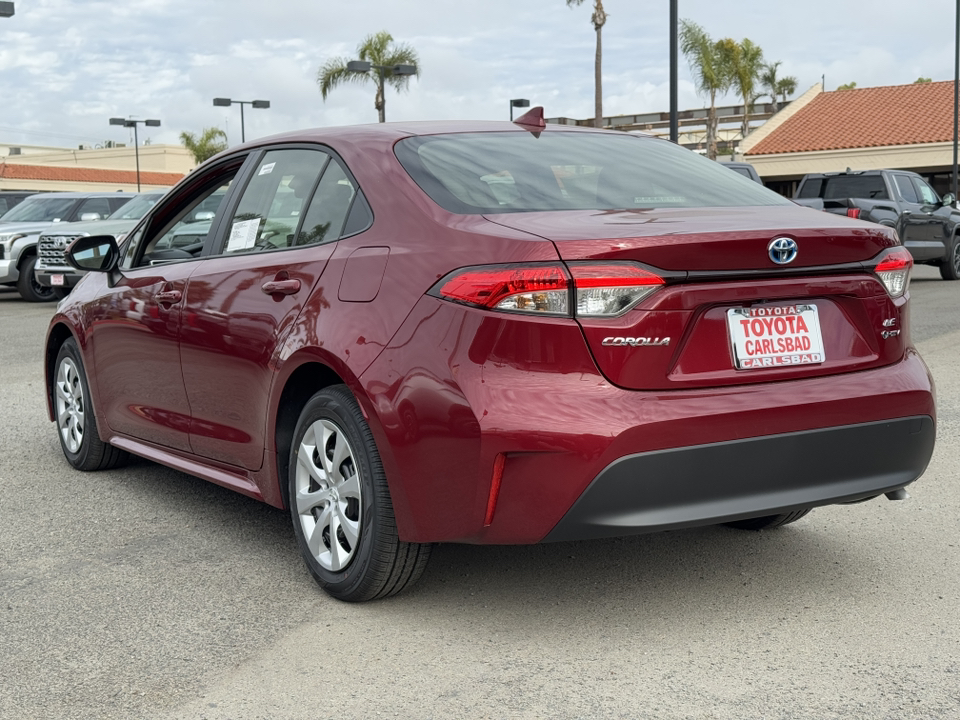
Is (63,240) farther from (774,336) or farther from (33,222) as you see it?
(774,336)

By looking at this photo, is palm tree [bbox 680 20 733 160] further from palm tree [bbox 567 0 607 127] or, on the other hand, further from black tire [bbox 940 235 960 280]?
black tire [bbox 940 235 960 280]

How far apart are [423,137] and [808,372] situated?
165 centimetres

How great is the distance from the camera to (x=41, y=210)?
67.2 feet

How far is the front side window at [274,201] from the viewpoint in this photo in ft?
15.2

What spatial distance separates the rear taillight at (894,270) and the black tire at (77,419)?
395 centimetres

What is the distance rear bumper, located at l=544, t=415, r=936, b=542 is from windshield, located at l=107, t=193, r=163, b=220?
52.6 ft

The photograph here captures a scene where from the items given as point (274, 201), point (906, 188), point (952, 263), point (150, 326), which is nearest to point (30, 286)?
point (906, 188)

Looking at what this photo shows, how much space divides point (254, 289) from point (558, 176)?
1218 millimetres

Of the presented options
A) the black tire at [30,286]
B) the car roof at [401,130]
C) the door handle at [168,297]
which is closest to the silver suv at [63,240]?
the black tire at [30,286]

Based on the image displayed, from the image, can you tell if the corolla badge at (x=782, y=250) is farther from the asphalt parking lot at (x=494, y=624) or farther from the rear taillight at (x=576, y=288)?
the asphalt parking lot at (x=494, y=624)

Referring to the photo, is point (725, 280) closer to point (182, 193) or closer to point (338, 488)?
point (338, 488)

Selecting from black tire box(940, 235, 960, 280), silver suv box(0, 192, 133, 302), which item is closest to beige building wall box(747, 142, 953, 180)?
black tire box(940, 235, 960, 280)

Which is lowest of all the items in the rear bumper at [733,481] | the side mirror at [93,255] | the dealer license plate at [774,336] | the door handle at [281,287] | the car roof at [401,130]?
the rear bumper at [733,481]

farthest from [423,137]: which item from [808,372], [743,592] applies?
[743,592]
